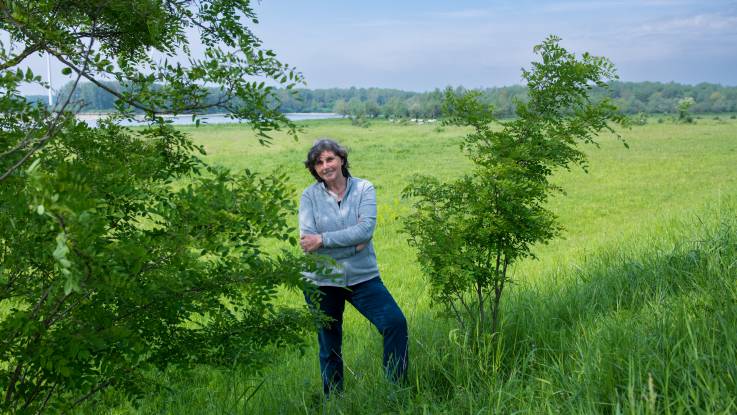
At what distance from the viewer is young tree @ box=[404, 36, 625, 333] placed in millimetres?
4406

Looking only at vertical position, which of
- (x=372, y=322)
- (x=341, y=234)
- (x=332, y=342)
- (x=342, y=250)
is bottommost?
(x=332, y=342)

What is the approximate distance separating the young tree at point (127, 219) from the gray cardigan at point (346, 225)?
3.11 ft

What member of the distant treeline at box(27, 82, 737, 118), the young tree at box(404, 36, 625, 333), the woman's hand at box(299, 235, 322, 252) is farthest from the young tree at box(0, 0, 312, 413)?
the distant treeline at box(27, 82, 737, 118)

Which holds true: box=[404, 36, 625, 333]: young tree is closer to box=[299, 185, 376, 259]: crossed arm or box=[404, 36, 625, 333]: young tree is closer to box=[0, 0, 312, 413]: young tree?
box=[299, 185, 376, 259]: crossed arm

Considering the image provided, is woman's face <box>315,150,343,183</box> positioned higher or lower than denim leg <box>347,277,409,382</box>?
higher

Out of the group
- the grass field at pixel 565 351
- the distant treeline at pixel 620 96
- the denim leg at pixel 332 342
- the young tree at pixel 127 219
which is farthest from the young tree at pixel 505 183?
the distant treeline at pixel 620 96

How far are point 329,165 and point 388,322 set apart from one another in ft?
3.85

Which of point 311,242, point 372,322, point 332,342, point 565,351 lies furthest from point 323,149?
point 565,351

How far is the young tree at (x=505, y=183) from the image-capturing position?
4406 mm

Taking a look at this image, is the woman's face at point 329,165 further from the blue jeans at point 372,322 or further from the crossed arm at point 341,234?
the blue jeans at point 372,322

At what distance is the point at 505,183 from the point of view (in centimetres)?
423

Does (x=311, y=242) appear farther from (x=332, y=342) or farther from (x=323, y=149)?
(x=332, y=342)

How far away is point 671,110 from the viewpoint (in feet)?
446

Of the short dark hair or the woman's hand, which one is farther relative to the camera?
the short dark hair
